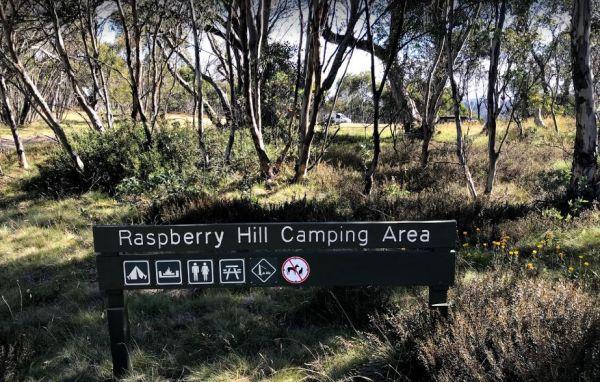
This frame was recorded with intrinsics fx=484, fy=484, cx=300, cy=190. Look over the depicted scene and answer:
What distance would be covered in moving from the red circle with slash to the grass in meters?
0.61

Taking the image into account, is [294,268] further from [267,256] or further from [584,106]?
[584,106]

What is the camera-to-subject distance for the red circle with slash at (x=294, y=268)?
9.78 feet

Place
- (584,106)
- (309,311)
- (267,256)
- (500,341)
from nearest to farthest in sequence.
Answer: (500,341) < (267,256) < (309,311) < (584,106)

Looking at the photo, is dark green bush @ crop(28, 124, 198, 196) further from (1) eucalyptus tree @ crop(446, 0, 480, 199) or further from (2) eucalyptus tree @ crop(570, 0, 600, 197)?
(2) eucalyptus tree @ crop(570, 0, 600, 197)

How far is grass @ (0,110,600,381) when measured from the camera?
9.02 ft

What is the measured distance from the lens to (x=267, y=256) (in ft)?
9.77

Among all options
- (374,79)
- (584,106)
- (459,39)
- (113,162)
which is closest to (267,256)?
(374,79)

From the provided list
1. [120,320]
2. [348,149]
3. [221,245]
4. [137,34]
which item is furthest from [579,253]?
[348,149]

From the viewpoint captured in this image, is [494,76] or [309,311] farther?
[494,76]

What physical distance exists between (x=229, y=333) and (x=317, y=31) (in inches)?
253

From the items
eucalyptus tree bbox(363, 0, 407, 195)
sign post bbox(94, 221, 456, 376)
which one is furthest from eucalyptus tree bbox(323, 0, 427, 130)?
sign post bbox(94, 221, 456, 376)

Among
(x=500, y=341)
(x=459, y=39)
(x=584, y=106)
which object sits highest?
(x=459, y=39)

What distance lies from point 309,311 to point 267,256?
1.23 meters

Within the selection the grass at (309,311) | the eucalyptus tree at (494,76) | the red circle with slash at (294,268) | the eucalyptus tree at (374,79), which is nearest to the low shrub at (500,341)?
the grass at (309,311)
